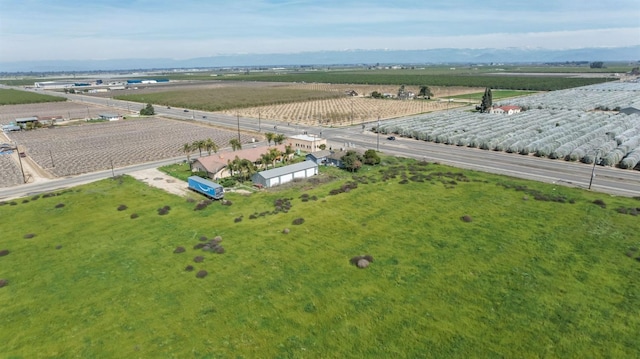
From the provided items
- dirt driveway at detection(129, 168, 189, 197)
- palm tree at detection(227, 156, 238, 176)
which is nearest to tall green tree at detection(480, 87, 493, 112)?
palm tree at detection(227, 156, 238, 176)

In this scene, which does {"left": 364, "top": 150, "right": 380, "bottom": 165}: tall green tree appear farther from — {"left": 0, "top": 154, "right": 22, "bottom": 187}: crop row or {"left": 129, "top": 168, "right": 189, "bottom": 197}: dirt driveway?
{"left": 0, "top": 154, "right": 22, "bottom": 187}: crop row

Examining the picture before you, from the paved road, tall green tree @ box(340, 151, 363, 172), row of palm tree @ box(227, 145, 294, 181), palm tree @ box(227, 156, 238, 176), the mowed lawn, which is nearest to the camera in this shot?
the mowed lawn

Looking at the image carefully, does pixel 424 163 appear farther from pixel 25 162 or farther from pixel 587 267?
pixel 25 162

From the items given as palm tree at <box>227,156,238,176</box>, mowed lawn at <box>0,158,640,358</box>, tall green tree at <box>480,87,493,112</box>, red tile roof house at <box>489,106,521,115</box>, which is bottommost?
mowed lawn at <box>0,158,640,358</box>

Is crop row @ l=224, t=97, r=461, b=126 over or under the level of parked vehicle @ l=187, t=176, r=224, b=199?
over

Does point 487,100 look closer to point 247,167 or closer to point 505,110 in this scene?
point 505,110

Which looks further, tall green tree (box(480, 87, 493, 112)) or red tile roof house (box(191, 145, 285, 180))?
tall green tree (box(480, 87, 493, 112))
